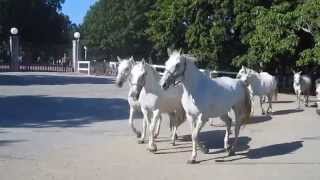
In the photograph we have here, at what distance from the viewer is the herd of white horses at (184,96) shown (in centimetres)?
1240

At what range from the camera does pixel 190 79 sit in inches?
496

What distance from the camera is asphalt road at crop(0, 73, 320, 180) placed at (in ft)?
36.6

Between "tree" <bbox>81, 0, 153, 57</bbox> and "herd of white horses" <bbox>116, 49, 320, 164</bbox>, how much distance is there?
63395mm

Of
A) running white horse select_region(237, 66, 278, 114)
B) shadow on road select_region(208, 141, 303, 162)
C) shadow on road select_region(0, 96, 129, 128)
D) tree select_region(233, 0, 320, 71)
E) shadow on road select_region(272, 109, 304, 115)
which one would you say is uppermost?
tree select_region(233, 0, 320, 71)

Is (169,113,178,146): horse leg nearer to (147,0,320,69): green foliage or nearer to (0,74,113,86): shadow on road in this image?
(147,0,320,69): green foliage

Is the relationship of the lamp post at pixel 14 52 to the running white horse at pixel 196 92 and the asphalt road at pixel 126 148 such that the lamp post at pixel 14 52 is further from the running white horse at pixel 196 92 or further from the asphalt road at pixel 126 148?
the running white horse at pixel 196 92

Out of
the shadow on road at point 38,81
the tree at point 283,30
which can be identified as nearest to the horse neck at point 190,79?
the tree at point 283,30

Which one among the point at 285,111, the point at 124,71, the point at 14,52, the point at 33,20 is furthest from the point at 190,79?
the point at 33,20

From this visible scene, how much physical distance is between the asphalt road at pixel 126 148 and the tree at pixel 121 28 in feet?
191

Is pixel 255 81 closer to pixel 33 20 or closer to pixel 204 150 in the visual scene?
pixel 204 150

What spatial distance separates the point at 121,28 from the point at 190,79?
73392 mm

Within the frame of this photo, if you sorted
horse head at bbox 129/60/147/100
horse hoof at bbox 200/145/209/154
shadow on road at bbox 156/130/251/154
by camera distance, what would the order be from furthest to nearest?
shadow on road at bbox 156/130/251/154
horse head at bbox 129/60/147/100
horse hoof at bbox 200/145/209/154

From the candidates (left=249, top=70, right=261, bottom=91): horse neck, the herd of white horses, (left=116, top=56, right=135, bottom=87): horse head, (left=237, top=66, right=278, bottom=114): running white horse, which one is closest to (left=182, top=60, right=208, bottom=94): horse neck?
the herd of white horses

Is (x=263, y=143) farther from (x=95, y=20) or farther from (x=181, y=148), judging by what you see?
(x=95, y=20)
